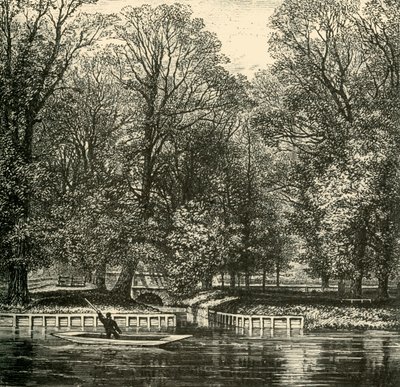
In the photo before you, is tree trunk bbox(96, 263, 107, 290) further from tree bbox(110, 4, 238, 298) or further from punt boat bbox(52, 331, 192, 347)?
punt boat bbox(52, 331, 192, 347)

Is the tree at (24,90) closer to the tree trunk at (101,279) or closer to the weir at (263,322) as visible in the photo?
the tree trunk at (101,279)

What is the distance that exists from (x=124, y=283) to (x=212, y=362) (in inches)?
179

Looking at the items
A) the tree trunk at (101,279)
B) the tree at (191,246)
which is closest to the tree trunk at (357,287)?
the tree at (191,246)

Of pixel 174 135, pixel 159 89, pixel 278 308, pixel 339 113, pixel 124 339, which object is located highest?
pixel 159 89

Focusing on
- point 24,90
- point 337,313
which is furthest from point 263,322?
point 24,90

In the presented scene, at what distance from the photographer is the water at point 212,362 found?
30.9 feet

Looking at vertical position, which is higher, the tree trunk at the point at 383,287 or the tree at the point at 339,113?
the tree at the point at 339,113

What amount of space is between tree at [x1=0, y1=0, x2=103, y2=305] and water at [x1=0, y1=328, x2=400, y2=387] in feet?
5.68

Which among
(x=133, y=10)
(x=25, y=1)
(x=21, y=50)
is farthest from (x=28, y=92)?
(x=133, y=10)

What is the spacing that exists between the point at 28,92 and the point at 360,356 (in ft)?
25.8

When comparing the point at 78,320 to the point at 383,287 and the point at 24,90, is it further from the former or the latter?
the point at 383,287

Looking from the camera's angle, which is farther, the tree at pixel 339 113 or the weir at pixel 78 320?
the tree at pixel 339 113

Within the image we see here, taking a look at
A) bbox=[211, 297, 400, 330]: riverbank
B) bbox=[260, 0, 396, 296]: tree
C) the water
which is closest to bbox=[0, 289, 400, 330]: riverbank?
bbox=[211, 297, 400, 330]: riverbank

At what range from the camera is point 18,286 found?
43.1 feet
